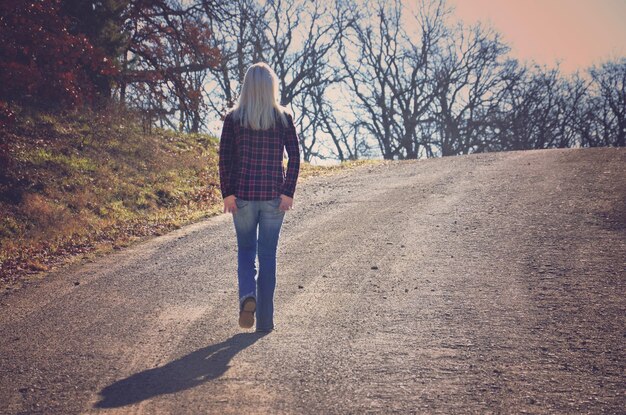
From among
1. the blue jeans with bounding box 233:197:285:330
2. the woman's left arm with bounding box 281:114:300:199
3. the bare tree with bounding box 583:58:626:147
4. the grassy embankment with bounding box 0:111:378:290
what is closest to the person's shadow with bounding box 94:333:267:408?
the blue jeans with bounding box 233:197:285:330

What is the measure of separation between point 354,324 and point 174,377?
1585mm

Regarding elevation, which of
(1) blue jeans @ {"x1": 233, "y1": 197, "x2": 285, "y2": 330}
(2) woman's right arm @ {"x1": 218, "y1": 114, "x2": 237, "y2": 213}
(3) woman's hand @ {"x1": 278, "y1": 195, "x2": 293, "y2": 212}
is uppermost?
(2) woman's right arm @ {"x1": 218, "y1": 114, "x2": 237, "y2": 213}

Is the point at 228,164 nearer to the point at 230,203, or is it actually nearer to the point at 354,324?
the point at 230,203

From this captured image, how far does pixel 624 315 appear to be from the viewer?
4758 mm

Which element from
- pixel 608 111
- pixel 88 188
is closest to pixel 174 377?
pixel 88 188

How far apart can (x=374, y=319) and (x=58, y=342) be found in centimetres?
253

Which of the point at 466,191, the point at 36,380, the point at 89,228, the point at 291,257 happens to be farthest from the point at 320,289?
the point at 466,191

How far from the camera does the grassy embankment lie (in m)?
8.77

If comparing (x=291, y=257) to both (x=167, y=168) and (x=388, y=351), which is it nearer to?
(x=388, y=351)

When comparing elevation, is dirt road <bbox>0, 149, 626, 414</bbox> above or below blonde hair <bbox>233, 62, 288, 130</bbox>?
below

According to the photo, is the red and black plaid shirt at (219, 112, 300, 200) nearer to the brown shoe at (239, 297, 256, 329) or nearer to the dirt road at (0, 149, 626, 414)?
the brown shoe at (239, 297, 256, 329)

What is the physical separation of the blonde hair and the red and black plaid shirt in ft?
0.24

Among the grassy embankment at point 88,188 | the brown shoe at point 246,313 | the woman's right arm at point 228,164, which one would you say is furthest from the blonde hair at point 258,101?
the grassy embankment at point 88,188

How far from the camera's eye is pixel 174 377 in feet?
12.4
